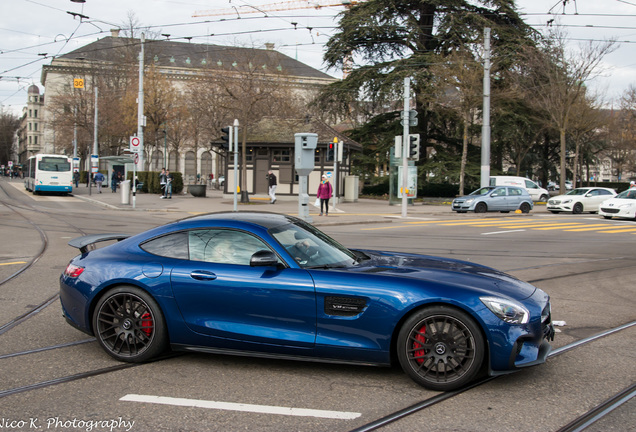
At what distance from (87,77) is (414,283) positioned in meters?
67.5

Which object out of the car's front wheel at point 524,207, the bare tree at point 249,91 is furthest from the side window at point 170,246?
the bare tree at point 249,91

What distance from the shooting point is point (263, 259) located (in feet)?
14.9

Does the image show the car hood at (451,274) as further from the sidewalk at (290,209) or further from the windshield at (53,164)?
the windshield at (53,164)

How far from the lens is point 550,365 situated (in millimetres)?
4852

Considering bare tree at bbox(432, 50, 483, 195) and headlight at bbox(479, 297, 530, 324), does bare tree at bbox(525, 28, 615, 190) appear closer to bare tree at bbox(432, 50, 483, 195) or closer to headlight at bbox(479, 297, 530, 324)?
bare tree at bbox(432, 50, 483, 195)

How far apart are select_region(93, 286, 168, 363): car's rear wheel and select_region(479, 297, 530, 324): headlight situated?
266 centimetres

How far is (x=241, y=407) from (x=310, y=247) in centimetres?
160

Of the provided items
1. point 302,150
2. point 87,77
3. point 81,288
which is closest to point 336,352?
point 81,288

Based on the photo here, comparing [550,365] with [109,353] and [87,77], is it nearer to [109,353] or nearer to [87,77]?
[109,353]

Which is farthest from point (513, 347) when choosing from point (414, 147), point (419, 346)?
point (414, 147)

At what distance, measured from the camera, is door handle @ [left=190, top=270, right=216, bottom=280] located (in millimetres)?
4715

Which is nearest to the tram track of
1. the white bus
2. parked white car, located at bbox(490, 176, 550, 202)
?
the white bus

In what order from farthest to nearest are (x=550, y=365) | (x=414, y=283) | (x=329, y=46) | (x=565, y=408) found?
(x=329, y=46), (x=550, y=365), (x=414, y=283), (x=565, y=408)

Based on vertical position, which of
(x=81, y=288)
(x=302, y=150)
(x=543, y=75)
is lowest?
(x=81, y=288)
